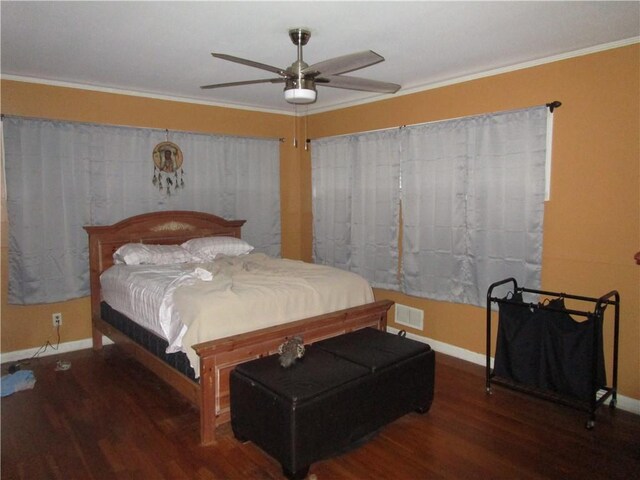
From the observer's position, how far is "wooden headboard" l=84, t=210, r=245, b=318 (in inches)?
160

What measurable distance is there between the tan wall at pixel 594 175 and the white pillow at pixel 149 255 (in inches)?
119

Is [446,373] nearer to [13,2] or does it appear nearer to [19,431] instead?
[19,431]

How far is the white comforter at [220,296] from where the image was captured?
2705 mm

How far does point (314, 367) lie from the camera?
255 centimetres

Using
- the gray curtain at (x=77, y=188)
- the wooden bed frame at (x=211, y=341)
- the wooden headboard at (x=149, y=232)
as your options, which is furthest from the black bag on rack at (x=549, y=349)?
the gray curtain at (x=77, y=188)

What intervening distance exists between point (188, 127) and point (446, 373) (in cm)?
347

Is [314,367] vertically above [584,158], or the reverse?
[584,158]

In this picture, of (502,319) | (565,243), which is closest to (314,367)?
(502,319)

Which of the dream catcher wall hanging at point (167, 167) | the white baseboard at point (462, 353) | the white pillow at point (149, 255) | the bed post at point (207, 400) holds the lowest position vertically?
the white baseboard at point (462, 353)

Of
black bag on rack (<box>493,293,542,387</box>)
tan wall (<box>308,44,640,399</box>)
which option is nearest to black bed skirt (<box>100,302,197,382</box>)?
black bag on rack (<box>493,293,542,387</box>)

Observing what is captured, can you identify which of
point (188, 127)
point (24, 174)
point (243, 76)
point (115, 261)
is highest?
point (243, 76)

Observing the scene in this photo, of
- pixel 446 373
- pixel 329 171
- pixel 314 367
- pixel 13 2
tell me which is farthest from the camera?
pixel 329 171

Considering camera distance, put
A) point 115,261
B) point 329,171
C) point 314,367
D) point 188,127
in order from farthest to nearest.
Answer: point 329,171 → point 188,127 → point 115,261 → point 314,367

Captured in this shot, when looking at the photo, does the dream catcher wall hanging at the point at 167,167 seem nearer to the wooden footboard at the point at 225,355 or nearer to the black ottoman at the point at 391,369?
the wooden footboard at the point at 225,355
